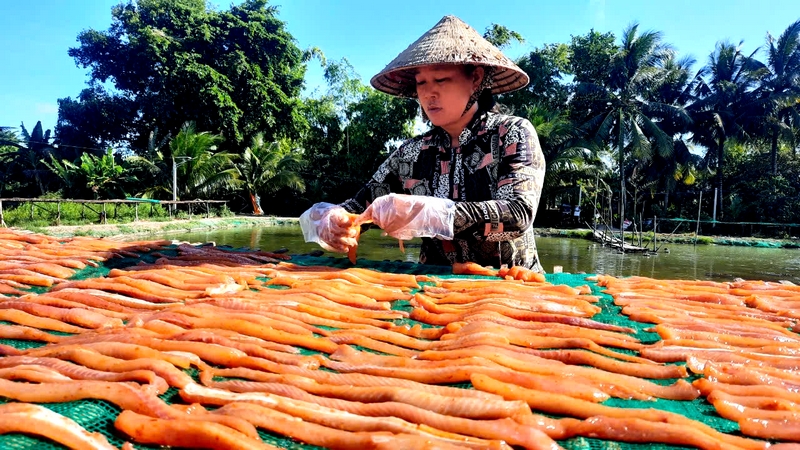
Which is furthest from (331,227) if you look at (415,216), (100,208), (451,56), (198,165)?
(198,165)

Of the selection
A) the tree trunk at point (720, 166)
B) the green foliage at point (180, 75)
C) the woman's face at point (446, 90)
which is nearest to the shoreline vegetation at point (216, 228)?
the tree trunk at point (720, 166)

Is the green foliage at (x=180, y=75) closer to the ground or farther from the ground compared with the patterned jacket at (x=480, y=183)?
farther from the ground

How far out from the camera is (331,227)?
3215mm

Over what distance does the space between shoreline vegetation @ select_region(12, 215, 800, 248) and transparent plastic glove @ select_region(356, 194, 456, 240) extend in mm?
20864

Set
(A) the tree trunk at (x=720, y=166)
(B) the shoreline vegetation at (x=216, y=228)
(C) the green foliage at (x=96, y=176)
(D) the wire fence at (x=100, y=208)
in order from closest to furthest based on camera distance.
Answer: (B) the shoreline vegetation at (x=216, y=228) → (D) the wire fence at (x=100, y=208) → (C) the green foliage at (x=96, y=176) → (A) the tree trunk at (x=720, y=166)

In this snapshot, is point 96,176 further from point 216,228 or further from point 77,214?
point 216,228

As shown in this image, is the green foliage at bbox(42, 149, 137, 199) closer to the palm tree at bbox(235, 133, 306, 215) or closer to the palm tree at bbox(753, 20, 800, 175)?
the palm tree at bbox(235, 133, 306, 215)

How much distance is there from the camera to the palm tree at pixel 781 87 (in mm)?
34031

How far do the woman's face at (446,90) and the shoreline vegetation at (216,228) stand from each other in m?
20.7

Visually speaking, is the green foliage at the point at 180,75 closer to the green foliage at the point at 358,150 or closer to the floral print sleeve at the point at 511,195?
the green foliage at the point at 358,150

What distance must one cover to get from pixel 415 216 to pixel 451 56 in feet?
3.75

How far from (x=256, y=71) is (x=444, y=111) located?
1526 inches

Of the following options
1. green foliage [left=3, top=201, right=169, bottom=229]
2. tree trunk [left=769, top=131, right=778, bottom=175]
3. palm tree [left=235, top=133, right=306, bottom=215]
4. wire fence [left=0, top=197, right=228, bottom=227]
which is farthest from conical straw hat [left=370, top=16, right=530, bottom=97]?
tree trunk [left=769, top=131, right=778, bottom=175]

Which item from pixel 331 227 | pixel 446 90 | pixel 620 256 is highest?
pixel 446 90
